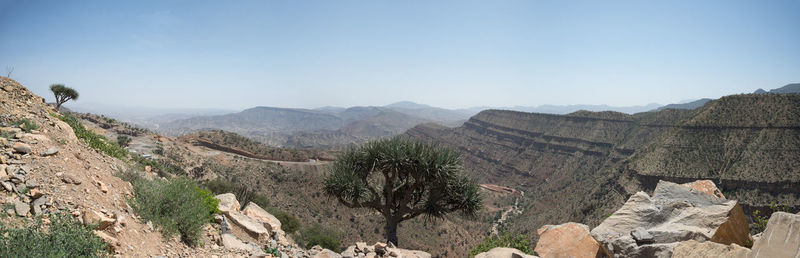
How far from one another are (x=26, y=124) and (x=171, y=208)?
4603mm

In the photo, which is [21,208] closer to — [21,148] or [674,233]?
[21,148]

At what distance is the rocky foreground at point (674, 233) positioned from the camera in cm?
494

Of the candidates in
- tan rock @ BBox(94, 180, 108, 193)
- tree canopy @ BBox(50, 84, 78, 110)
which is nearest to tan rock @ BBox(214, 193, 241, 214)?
tan rock @ BBox(94, 180, 108, 193)

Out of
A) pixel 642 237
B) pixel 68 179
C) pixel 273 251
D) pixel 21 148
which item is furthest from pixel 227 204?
pixel 642 237

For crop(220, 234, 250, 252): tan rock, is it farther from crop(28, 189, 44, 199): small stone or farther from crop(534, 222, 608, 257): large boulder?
crop(534, 222, 608, 257): large boulder

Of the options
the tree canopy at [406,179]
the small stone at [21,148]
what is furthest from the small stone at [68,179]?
the tree canopy at [406,179]

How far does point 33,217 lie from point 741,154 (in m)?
76.2

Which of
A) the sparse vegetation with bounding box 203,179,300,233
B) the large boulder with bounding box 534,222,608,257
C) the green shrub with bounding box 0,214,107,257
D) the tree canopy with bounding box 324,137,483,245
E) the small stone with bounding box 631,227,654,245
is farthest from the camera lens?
the sparse vegetation with bounding box 203,179,300,233

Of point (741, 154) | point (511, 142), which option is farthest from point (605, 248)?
point (511, 142)

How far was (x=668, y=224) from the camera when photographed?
7516 millimetres

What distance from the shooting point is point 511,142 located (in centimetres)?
12562

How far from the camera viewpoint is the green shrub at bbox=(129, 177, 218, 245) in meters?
7.34

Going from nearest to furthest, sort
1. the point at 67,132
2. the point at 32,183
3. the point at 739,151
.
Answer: the point at 32,183 < the point at 67,132 < the point at 739,151

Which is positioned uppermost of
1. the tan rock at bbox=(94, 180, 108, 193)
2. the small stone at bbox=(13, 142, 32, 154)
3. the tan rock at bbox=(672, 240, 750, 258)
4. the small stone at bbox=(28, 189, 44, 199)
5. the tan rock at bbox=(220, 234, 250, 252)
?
the small stone at bbox=(13, 142, 32, 154)
